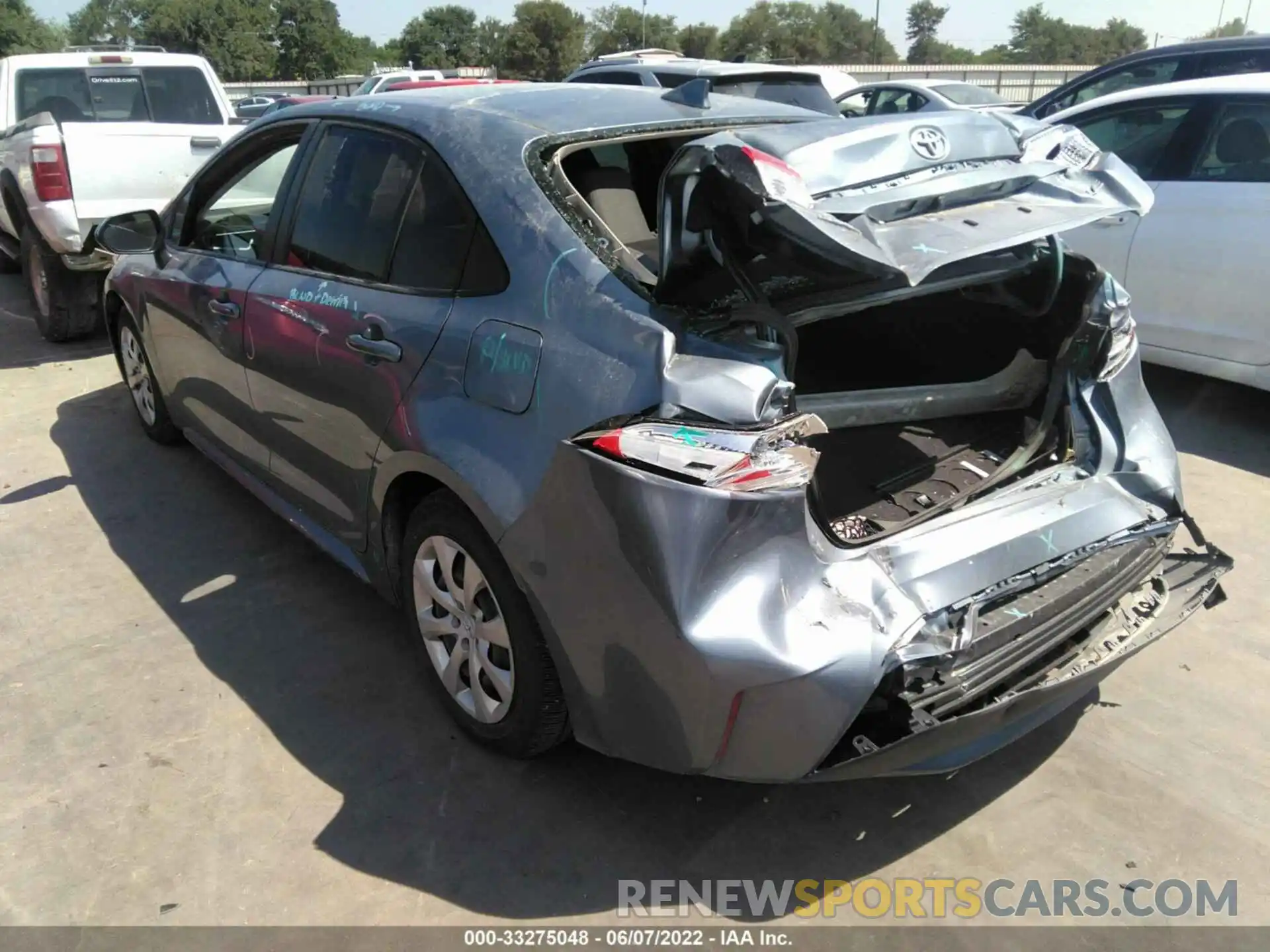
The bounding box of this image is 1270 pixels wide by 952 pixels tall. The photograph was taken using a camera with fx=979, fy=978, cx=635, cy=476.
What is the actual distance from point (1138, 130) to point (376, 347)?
4.95 m

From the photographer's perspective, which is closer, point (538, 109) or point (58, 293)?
point (538, 109)

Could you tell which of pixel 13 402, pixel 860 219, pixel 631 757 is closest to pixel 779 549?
pixel 631 757

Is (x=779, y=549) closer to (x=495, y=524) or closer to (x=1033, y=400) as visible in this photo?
(x=495, y=524)

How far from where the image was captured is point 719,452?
2055 mm

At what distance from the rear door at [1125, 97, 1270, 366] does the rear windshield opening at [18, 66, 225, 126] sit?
22.8 feet

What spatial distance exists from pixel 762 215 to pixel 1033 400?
1461 millimetres

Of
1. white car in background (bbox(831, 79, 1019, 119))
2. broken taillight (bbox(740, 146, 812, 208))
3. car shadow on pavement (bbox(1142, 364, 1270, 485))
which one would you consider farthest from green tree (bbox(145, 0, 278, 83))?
broken taillight (bbox(740, 146, 812, 208))

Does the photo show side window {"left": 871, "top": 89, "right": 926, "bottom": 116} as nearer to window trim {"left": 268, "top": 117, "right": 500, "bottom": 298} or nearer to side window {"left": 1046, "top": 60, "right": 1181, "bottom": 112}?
side window {"left": 1046, "top": 60, "right": 1181, "bottom": 112}

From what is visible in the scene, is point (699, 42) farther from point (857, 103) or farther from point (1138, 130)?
point (1138, 130)

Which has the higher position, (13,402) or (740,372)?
(740,372)

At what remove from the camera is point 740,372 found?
2150 mm

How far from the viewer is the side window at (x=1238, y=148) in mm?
4949

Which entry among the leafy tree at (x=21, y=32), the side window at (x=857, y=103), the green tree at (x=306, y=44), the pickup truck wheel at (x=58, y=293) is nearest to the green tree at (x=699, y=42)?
the green tree at (x=306, y=44)

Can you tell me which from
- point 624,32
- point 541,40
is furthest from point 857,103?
point 624,32
